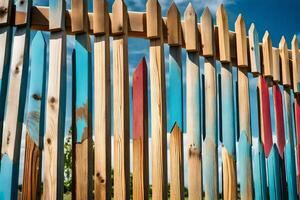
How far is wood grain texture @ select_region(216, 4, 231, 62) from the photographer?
348 cm

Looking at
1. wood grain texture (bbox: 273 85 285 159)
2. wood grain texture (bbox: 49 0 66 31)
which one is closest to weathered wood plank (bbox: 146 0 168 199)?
wood grain texture (bbox: 49 0 66 31)

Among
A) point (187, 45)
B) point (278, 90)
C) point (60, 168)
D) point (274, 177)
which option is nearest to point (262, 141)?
point (274, 177)

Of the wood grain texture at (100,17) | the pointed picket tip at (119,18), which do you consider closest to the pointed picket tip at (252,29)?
the pointed picket tip at (119,18)

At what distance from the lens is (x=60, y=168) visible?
2.78m

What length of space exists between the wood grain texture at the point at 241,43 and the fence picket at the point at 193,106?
1.81 ft

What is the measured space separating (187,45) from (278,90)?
132 cm

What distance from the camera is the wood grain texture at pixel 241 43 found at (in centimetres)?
365

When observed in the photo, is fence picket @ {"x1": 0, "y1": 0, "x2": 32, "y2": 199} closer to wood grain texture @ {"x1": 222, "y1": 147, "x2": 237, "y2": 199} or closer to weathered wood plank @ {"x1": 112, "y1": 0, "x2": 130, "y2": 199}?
weathered wood plank @ {"x1": 112, "y1": 0, "x2": 130, "y2": 199}

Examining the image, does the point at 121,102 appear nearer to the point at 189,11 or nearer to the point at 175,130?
the point at 175,130

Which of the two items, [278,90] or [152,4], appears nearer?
[152,4]

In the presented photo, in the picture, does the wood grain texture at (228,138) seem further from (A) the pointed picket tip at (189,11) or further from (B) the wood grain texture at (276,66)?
(B) the wood grain texture at (276,66)

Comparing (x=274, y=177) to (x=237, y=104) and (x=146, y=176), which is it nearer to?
(x=237, y=104)

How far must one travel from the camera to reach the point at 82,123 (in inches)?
112

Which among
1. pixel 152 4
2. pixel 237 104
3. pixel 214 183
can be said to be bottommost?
pixel 214 183
